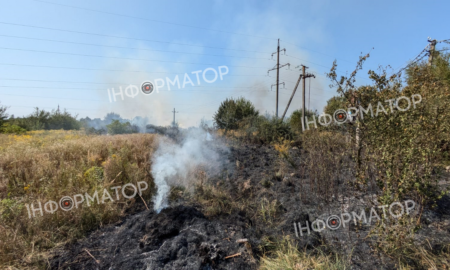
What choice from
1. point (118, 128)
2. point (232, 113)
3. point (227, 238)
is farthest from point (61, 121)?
point (227, 238)

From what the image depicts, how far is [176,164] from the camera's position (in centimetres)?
601

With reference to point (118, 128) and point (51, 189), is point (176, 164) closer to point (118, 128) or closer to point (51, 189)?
point (51, 189)

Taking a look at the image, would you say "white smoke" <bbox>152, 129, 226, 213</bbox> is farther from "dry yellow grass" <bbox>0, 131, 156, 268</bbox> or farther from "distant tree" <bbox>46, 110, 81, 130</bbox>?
"distant tree" <bbox>46, 110, 81, 130</bbox>

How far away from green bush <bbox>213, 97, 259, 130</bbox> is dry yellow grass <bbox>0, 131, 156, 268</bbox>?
9.91 meters

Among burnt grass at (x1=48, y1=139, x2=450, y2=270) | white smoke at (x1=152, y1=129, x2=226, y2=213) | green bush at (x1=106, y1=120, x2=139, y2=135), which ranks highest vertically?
green bush at (x1=106, y1=120, x2=139, y2=135)

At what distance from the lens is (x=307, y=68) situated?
1573cm

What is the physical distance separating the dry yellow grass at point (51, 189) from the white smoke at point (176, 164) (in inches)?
10.0

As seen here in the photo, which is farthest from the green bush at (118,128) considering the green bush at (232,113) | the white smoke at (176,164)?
the white smoke at (176,164)

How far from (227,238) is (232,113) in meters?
13.9

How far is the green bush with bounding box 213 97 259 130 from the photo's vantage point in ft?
53.3

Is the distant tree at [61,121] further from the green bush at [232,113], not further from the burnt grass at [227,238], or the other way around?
the burnt grass at [227,238]

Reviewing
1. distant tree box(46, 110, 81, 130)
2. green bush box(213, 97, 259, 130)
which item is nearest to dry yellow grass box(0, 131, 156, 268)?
green bush box(213, 97, 259, 130)

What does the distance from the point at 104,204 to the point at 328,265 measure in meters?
3.79

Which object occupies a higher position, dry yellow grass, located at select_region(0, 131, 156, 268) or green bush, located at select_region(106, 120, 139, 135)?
green bush, located at select_region(106, 120, 139, 135)
